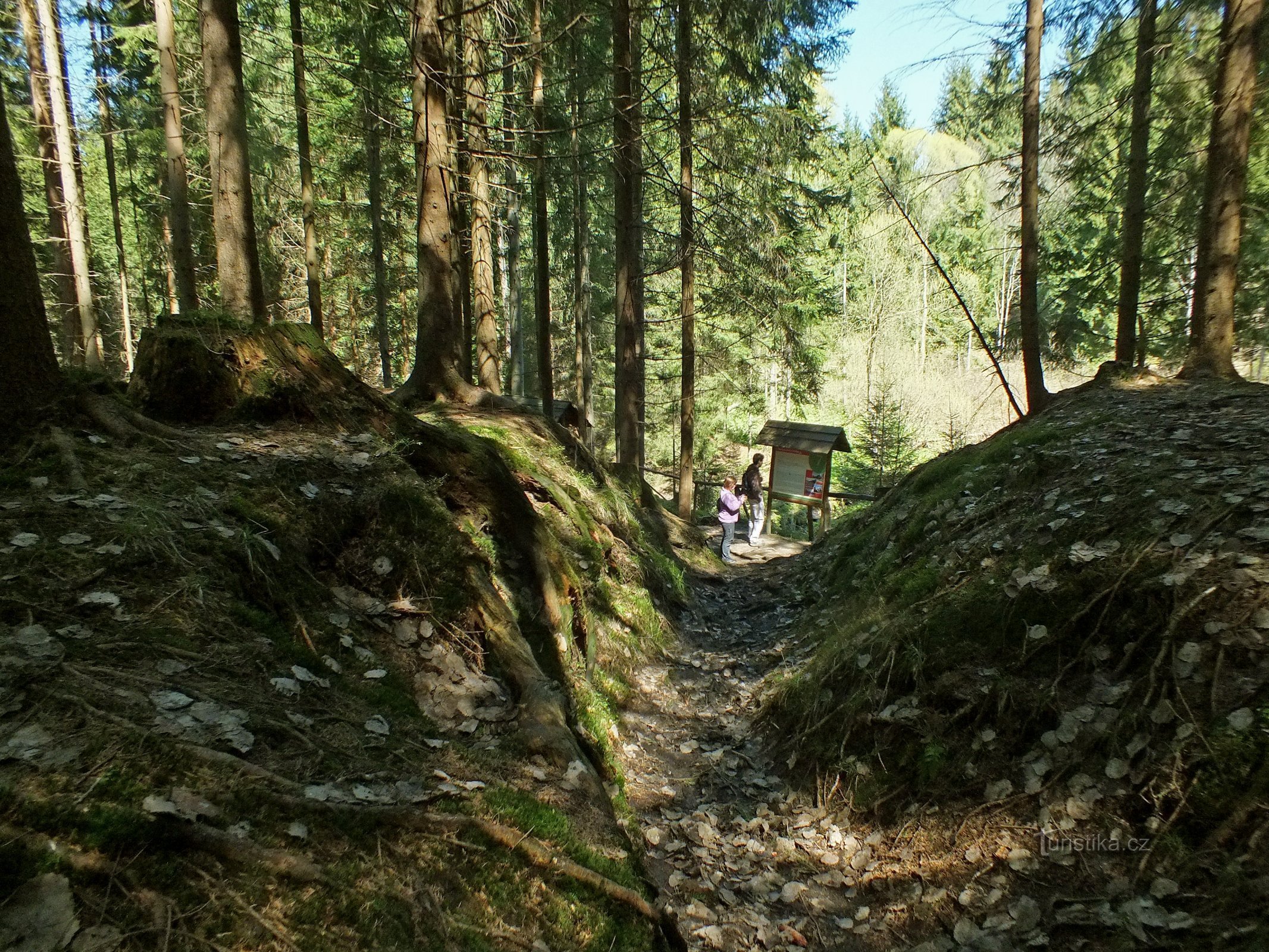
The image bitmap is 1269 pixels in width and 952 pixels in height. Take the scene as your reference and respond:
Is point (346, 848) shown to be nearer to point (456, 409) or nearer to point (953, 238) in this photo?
point (456, 409)

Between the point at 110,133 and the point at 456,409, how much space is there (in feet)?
31.5

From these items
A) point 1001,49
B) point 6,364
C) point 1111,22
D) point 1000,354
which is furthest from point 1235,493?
point 1111,22

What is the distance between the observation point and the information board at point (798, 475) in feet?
55.6

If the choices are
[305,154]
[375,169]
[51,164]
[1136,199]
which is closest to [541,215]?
[305,154]

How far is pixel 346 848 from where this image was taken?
85.5 inches

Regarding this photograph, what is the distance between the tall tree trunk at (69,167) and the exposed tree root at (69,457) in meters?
12.6

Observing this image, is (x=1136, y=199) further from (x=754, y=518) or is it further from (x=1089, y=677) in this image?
(x=754, y=518)

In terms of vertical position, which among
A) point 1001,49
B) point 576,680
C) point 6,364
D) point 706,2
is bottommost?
point 576,680

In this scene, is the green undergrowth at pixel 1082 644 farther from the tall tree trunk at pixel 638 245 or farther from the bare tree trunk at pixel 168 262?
the bare tree trunk at pixel 168 262

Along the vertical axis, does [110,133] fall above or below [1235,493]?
above

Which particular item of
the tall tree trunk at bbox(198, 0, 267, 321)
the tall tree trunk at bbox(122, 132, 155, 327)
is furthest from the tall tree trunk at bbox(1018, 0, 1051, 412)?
the tall tree trunk at bbox(122, 132, 155, 327)

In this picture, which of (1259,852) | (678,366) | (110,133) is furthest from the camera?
(678,366)

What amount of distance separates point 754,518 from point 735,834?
44.6 ft

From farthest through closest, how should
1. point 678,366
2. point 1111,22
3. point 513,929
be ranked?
point 678,366 < point 1111,22 < point 513,929
